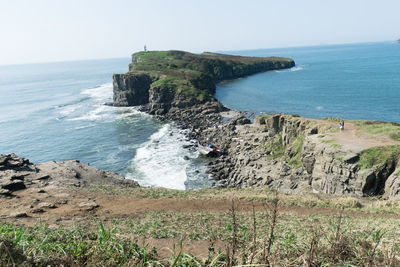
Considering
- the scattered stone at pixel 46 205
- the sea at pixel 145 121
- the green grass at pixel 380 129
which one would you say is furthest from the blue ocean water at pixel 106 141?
the green grass at pixel 380 129

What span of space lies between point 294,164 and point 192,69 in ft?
340

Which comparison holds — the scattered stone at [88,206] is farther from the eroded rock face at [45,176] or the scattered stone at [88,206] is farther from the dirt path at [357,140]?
the dirt path at [357,140]

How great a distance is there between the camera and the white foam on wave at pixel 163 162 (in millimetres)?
40656

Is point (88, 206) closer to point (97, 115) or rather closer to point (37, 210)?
point (37, 210)

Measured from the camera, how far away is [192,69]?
131 metres

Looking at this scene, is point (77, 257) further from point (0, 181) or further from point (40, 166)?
point (40, 166)

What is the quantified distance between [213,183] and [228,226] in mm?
24936

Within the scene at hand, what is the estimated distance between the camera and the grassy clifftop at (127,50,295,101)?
3507 inches

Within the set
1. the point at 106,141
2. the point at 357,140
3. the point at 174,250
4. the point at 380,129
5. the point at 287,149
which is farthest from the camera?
the point at 106,141

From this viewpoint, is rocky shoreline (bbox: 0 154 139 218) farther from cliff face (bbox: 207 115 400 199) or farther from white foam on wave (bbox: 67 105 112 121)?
white foam on wave (bbox: 67 105 112 121)

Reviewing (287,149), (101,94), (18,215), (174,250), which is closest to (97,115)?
(101,94)

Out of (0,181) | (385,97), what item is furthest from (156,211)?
(385,97)

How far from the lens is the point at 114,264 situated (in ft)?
17.4

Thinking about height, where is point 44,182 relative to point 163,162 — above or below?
above
